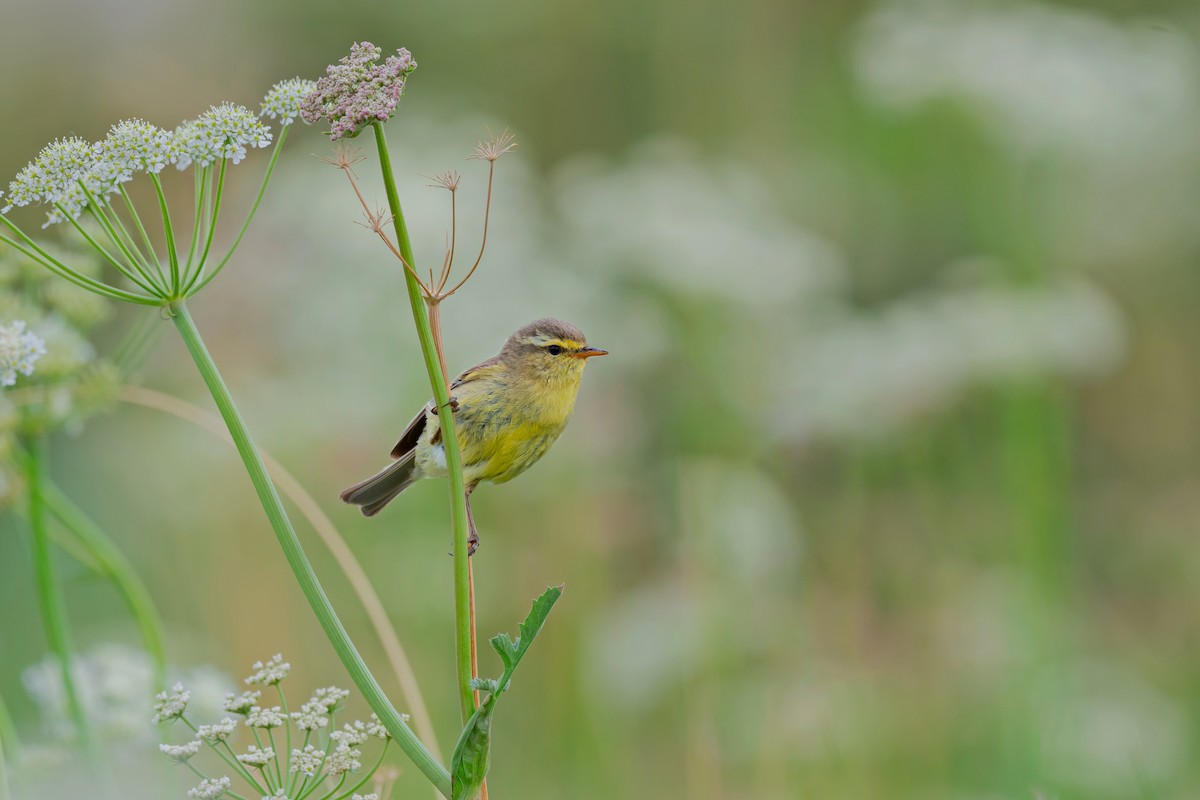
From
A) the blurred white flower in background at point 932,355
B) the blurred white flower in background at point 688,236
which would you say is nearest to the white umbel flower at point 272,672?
the blurred white flower in background at point 932,355

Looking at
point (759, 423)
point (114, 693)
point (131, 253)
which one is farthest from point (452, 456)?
point (759, 423)

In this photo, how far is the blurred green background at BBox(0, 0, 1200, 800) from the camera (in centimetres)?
437

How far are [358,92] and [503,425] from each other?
100 centimetres

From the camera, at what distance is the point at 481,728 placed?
1.36 meters

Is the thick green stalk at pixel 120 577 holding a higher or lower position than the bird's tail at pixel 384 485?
lower

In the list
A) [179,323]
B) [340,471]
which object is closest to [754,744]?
[340,471]

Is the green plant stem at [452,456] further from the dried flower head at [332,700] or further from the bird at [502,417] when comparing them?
the bird at [502,417]

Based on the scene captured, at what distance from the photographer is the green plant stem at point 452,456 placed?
136 cm

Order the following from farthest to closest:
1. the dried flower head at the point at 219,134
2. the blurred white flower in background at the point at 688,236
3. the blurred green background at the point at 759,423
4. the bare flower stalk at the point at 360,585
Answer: the blurred white flower in background at the point at 688,236
the blurred green background at the point at 759,423
the bare flower stalk at the point at 360,585
the dried flower head at the point at 219,134

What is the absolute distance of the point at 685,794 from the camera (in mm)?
4855

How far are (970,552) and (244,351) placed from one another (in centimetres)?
368

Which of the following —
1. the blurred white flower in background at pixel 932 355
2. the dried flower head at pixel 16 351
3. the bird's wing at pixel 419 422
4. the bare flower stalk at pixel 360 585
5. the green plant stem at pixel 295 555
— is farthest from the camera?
the blurred white flower in background at pixel 932 355

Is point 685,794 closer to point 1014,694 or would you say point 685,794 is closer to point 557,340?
point 1014,694

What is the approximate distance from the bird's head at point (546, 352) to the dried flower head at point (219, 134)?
991mm
